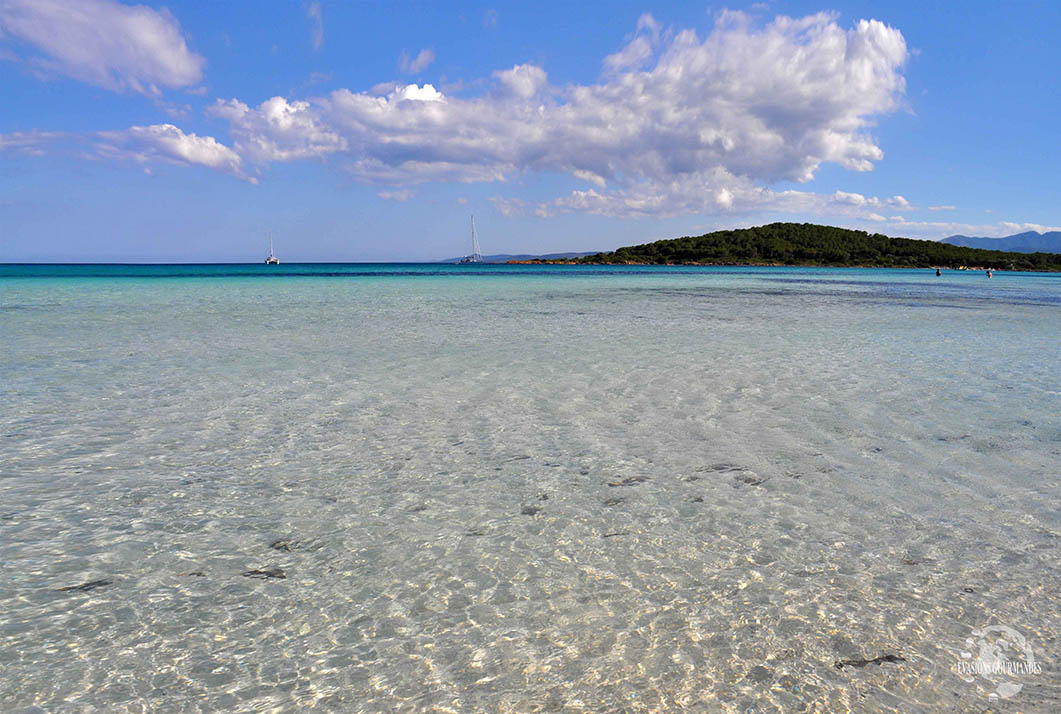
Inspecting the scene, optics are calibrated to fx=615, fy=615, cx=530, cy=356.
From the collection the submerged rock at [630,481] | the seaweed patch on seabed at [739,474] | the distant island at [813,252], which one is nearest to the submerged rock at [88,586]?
the submerged rock at [630,481]

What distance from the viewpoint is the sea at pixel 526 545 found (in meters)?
3.10

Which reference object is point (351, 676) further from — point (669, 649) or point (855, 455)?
point (855, 455)

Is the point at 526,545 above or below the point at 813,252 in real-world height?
below

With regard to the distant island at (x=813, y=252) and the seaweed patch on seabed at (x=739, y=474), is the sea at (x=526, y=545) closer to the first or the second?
the seaweed patch on seabed at (x=739, y=474)

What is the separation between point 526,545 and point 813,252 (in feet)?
569

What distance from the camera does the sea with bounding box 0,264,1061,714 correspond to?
3.10m

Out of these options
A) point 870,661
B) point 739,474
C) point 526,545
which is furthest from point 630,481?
point 870,661

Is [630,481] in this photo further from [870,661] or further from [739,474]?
[870,661]

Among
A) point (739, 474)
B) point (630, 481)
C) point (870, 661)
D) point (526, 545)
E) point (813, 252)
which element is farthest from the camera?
point (813, 252)

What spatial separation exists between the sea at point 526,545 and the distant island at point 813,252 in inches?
→ 6098

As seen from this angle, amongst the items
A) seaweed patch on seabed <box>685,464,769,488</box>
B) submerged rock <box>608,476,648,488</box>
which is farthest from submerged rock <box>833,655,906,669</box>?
submerged rock <box>608,476,648,488</box>

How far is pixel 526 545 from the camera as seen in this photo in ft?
14.8

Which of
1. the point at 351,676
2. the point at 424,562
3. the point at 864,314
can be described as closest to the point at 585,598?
the point at 424,562

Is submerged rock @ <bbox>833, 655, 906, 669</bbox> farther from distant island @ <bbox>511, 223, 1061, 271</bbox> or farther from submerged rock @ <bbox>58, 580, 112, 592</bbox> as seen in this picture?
distant island @ <bbox>511, 223, 1061, 271</bbox>
